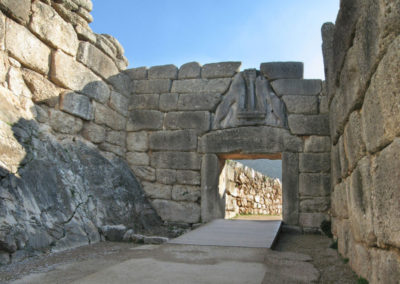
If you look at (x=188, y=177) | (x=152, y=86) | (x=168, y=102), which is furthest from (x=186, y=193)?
(x=152, y=86)

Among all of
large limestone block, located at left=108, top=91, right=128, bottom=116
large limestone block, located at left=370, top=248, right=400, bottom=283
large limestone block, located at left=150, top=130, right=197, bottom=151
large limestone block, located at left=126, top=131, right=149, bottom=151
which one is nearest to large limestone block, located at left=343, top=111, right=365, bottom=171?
large limestone block, located at left=370, top=248, right=400, bottom=283

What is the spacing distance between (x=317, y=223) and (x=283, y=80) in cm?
279

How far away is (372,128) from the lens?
2.05 meters

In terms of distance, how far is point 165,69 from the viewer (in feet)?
23.9

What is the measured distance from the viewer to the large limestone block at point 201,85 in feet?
22.5

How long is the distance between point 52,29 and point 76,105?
49.5 inches

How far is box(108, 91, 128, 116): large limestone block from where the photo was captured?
674cm

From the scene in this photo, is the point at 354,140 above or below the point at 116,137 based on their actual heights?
below

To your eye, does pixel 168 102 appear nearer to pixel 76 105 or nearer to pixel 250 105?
A: pixel 250 105

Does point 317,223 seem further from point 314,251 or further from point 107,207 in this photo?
point 107,207

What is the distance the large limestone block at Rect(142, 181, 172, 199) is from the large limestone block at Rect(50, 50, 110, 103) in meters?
1.95

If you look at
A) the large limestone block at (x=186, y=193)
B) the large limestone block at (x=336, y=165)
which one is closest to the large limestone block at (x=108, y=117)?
the large limestone block at (x=186, y=193)

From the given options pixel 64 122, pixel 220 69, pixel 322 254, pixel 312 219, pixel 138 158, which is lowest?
pixel 322 254

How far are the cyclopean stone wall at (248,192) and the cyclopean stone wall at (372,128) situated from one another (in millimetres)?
4191
